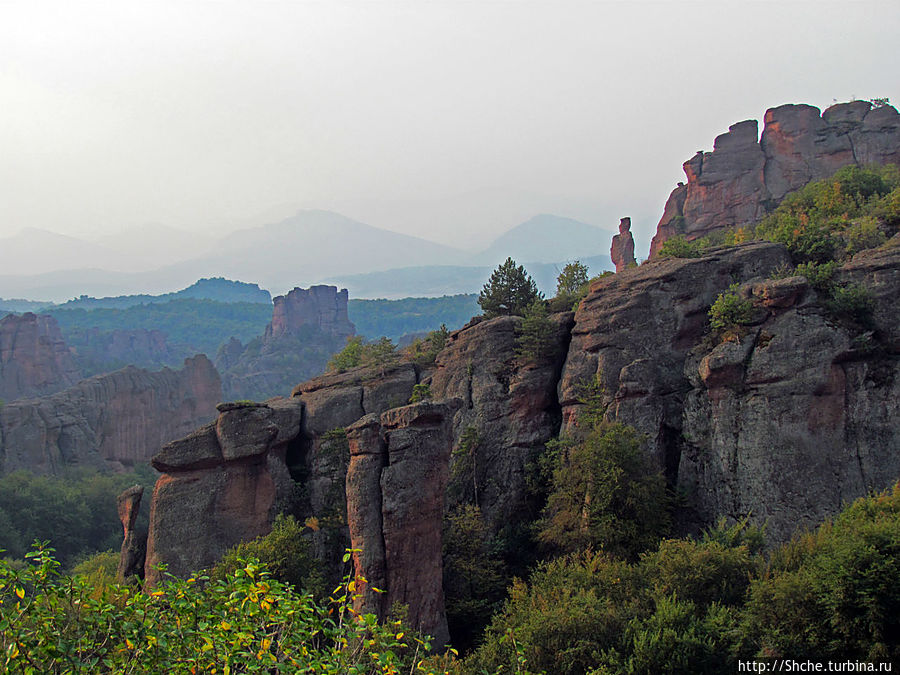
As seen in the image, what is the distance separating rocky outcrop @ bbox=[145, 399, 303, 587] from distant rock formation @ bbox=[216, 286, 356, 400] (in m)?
118

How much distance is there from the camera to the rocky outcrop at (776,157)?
201ft

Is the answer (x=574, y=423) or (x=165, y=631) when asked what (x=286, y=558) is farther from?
(x=165, y=631)

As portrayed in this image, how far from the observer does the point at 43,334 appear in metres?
115

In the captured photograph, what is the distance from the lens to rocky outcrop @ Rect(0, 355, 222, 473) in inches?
2849

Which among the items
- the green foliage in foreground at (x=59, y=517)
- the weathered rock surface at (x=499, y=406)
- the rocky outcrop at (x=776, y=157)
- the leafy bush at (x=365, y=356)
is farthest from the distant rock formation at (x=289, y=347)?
the weathered rock surface at (x=499, y=406)

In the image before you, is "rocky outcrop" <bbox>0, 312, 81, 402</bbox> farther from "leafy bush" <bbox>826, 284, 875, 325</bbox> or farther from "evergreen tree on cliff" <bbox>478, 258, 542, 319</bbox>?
"leafy bush" <bbox>826, 284, 875, 325</bbox>

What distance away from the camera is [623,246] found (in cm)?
7906

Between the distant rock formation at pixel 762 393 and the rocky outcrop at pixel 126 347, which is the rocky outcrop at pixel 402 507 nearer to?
the distant rock formation at pixel 762 393

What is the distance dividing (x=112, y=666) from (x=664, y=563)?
1579cm

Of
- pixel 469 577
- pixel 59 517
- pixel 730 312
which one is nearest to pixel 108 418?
pixel 59 517

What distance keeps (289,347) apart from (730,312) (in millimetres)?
158876

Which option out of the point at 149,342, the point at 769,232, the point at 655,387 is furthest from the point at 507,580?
the point at 149,342

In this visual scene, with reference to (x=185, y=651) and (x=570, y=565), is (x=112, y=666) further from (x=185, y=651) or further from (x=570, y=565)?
(x=570, y=565)

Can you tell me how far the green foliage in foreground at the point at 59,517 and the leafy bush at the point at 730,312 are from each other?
4705 cm
